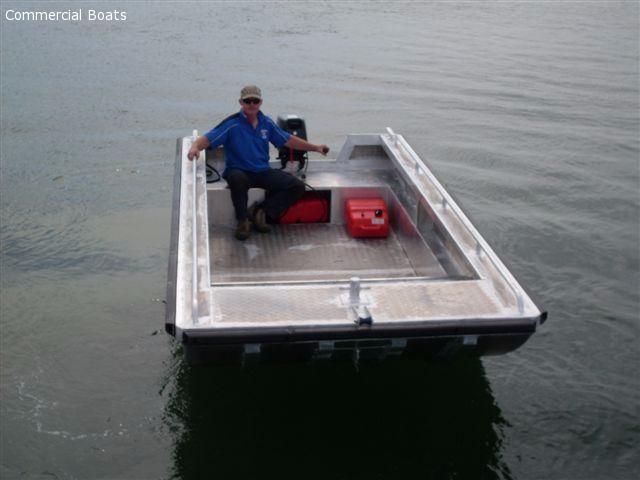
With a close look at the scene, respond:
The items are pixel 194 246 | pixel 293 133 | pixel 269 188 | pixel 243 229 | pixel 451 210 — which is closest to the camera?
pixel 194 246

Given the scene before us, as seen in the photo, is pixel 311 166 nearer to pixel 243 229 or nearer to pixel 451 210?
pixel 243 229

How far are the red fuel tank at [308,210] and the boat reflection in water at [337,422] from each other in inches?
65.1

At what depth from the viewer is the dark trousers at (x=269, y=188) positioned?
20.8 ft

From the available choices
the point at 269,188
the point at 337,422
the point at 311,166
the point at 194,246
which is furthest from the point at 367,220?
the point at 194,246

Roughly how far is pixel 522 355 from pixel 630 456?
1.23 m

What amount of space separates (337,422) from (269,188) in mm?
2141

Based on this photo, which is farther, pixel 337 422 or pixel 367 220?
pixel 367 220

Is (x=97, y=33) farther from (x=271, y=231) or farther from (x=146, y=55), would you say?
(x=271, y=231)

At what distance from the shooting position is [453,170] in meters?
10.0

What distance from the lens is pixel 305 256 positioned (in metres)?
6.32

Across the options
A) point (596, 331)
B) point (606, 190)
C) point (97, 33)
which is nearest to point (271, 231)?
point (596, 331)

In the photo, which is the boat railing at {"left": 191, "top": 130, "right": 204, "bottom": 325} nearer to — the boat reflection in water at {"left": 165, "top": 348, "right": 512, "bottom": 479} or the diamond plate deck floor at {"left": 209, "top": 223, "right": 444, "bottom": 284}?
the diamond plate deck floor at {"left": 209, "top": 223, "right": 444, "bottom": 284}

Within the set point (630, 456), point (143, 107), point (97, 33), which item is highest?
point (97, 33)

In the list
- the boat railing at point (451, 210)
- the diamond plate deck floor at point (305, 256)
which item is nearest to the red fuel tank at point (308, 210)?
the diamond plate deck floor at point (305, 256)
